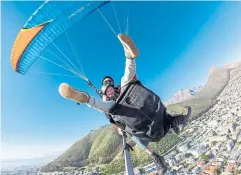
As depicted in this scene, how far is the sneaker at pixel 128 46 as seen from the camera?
4027mm

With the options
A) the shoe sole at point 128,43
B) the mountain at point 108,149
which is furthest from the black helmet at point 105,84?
the mountain at point 108,149

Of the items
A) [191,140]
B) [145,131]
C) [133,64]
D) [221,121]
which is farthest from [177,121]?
[221,121]

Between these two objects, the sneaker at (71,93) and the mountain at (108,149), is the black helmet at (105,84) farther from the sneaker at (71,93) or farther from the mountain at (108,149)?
the mountain at (108,149)

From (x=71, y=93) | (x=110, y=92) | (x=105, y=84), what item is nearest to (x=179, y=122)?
(x=110, y=92)

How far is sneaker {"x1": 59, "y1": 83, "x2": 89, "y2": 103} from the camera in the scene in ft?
11.6

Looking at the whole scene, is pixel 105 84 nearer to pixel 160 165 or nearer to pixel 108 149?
pixel 160 165

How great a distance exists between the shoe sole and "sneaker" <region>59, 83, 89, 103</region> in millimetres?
962

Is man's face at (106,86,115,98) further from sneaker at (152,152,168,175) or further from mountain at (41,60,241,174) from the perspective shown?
mountain at (41,60,241,174)

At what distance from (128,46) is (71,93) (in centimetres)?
115

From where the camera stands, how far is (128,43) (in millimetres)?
4098

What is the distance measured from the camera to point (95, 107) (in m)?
3.89

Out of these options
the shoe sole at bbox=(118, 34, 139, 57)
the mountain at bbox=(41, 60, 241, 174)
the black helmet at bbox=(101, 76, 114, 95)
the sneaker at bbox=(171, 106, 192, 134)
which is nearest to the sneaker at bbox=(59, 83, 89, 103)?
the black helmet at bbox=(101, 76, 114, 95)

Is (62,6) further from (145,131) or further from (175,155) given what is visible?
(175,155)

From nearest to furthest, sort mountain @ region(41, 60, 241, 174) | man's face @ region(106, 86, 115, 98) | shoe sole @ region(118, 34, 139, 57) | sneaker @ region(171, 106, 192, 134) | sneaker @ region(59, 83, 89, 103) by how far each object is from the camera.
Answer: sneaker @ region(59, 83, 89, 103), shoe sole @ region(118, 34, 139, 57), man's face @ region(106, 86, 115, 98), sneaker @ region(171, 106, 192, 134), mountain @ region(41, 60, 241, 174)
